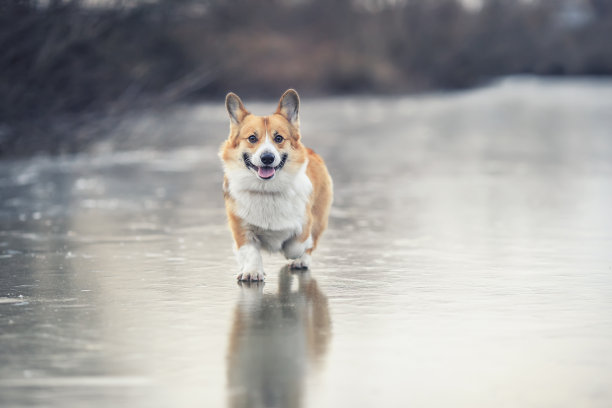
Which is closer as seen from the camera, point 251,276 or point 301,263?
point 251,276

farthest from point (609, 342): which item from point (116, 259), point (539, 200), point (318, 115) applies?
point (318, 115)

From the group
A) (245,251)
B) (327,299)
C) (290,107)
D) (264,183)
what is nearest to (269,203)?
(264,183)

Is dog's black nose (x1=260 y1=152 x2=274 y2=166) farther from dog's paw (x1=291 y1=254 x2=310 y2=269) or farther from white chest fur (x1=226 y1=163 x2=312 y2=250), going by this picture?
dog's paw (x1=291 y1=254 x2=310 y2=269)

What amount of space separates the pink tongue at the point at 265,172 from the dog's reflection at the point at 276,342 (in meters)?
0.74

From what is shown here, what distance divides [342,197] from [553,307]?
7.06 m

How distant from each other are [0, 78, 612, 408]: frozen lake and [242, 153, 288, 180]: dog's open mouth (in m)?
0.75

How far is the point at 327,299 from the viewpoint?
662 centimetres

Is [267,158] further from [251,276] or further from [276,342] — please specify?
[276,342]

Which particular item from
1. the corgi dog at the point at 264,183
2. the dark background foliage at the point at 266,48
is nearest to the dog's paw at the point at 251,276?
the corgi dog at the point at 264,183

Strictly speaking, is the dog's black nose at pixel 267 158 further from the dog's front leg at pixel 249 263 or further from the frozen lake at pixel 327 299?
the frozen lake at pixel 327 299

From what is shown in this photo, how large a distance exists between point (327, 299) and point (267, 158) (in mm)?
1058

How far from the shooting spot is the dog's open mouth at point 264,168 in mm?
7102

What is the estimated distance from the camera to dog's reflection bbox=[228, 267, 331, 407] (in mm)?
4539

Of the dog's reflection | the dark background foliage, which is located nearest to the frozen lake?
the dog's reflection
